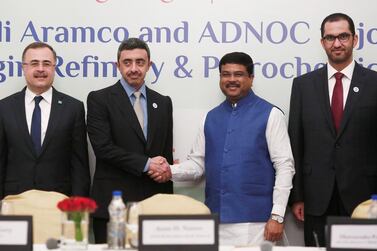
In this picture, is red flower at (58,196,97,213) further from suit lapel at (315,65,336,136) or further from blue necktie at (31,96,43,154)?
suit lapel at (315,65,336,136)

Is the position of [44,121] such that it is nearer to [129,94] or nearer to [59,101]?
[59,101]

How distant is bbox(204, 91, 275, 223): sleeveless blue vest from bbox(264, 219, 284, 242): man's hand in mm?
84

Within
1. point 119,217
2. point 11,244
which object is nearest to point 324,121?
point 119,217

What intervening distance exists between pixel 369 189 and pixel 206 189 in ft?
3.30

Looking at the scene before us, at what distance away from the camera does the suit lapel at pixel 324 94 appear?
408 centimetres

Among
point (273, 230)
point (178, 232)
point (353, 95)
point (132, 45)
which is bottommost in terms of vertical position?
point (273, 230)

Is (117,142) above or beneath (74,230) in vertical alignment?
above

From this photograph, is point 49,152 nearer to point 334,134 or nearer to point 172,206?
point 172,206

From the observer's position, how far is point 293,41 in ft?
15.1

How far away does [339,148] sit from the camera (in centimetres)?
406

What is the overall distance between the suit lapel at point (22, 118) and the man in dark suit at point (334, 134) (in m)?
1.63

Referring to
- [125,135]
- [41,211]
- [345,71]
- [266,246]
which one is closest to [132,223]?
[266,246]

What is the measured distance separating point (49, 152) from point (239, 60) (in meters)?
1.32

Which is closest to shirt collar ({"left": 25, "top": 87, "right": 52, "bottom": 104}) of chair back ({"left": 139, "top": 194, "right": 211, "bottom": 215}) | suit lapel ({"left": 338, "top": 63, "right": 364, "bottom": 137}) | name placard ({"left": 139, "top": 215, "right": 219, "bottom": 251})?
chair back ({"left": 139, "top": 194, "right": 211, "bottom": 215})
